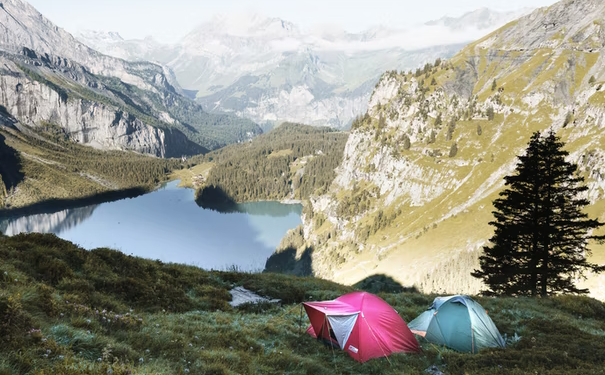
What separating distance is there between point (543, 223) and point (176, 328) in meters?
31.1

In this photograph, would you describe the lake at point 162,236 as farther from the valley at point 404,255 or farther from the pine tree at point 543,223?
the pine tree at point 543,223

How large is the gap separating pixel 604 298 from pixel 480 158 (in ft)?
287

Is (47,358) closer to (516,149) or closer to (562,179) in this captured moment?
(562,179)

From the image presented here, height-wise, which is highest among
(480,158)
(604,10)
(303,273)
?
(604,10)

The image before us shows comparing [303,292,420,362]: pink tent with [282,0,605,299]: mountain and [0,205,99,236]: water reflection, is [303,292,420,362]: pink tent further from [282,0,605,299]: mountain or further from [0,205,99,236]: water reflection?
[0,205,99,236]: water reflection

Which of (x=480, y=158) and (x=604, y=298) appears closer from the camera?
(x=604, y=298)

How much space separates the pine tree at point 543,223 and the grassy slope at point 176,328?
7.07 metres

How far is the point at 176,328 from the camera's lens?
12.6m

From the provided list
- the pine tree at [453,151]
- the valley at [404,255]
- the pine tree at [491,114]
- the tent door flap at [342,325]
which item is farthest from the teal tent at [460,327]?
the pine tree at [491,114]

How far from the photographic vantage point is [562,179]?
26.4 m

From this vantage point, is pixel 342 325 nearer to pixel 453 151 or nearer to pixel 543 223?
pixel 543 223

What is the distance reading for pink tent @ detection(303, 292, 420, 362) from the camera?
13.9 m

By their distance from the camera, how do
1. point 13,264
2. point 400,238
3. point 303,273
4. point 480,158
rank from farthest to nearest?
point 303,273 < point 480,158 < point 400,238 < point 13,264

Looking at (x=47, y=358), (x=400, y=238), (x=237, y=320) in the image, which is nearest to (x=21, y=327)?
(x=47, y=358)
